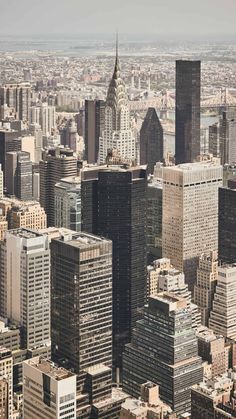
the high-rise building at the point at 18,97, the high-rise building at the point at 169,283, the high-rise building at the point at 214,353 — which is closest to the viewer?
the high-rise building at the point at 214,353


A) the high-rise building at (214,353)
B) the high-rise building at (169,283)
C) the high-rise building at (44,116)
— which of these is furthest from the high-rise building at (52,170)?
the high-rise building at (214,353)

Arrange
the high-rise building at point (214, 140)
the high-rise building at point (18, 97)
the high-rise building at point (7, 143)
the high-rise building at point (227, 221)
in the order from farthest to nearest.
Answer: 1. the high-rise building at point (7, 143)
2. the high-rise building at point (18, 97)
3. the high-rise building at point (214, 140)
4. the high-rise building at point (227, 221)

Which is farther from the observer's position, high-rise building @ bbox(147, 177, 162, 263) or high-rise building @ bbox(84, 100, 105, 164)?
high-rise building @ bbox(84, 100, 105, 164)

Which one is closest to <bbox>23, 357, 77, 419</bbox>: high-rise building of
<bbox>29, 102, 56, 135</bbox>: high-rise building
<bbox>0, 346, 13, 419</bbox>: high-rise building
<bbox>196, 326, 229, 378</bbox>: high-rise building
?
<bbox>0, 346, 13, 419</bbox>: high-rise building

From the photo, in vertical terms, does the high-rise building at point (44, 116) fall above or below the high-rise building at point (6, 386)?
above

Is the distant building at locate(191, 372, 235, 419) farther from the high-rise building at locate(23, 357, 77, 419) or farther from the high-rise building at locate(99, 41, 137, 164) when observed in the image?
the high-rise building at locate(99, 41, 137, 164)

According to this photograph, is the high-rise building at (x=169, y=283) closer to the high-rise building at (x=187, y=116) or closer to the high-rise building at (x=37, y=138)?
the high-rise building at (x=187, y=116)

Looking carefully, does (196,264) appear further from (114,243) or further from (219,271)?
(114,243)
